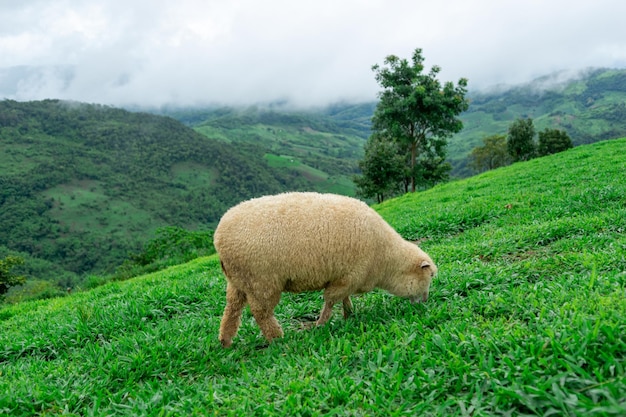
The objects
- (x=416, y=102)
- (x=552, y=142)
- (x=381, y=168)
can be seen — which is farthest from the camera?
(x=552, y=142)

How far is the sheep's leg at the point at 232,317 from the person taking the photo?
500 centimetres

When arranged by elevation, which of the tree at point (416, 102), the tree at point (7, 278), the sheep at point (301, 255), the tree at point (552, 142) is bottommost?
the tree at point (7, 278)

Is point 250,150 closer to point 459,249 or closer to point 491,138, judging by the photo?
point 491,138

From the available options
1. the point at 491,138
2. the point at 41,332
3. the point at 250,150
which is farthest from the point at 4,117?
the point at 41,332

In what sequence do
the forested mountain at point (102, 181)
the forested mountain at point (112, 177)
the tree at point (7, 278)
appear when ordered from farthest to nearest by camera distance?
the forested mountain at point (112, 177)
the forested mountain at point (102, 181)
the tree at point (7, 278)

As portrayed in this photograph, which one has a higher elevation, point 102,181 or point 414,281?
point 102,181

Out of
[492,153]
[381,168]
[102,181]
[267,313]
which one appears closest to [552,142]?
[492,153]

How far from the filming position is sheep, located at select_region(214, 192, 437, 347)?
4488mm

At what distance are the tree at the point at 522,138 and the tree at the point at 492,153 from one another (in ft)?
63.0

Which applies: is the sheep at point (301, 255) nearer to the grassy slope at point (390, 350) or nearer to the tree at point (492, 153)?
the grassy slope at point (390, 350)

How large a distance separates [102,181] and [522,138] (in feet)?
433

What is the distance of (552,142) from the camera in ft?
142

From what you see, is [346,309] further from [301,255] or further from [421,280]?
[301,255]

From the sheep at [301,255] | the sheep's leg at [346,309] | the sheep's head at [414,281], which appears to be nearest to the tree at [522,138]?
the sheep's head at [414,281]
